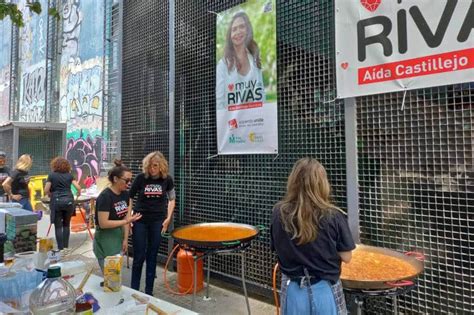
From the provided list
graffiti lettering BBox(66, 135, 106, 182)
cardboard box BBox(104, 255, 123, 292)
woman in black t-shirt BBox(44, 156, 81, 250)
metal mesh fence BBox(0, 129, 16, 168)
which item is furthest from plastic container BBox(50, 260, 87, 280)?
metal mesh fence BBox(0, 129, 16, 168)

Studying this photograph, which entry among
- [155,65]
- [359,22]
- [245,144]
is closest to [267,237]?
[245,144]

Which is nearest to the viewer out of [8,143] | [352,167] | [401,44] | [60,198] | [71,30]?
[401,44]

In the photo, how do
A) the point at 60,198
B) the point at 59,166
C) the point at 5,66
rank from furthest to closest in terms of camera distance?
the point at 5,66
the point at 59,166
the point at 60,198

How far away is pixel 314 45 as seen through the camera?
425 centimetres

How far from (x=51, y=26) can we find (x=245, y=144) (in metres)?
12.1

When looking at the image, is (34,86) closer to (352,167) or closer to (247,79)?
(247,79)

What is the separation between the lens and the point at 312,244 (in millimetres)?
2365

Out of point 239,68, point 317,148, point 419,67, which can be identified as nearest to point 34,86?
point 239,68

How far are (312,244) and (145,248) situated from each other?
9.50ft

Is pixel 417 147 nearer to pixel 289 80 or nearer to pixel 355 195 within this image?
pixel 355 195

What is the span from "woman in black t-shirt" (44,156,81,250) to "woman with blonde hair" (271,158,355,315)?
5.46 m

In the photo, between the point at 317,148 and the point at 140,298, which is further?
the point at 317,148

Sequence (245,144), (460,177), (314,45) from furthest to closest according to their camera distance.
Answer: (245,144) < (314,45) < (460,177)

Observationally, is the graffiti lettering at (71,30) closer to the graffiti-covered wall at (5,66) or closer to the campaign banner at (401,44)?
the graffiti-covered wall at (5,66)
